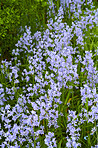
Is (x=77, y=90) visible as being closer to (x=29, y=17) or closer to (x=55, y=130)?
(x=55, y=130)

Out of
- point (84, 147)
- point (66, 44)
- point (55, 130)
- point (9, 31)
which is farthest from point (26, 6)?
point (84, 147)

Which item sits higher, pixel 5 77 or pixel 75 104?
pixel 5 77

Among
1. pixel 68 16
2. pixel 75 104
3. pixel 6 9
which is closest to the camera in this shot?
pixel 75 104

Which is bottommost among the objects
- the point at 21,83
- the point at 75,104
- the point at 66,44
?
the point at 75,104

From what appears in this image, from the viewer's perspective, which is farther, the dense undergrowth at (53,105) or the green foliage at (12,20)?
the green foliage at (12,20)

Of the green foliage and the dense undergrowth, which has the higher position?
the green foliage

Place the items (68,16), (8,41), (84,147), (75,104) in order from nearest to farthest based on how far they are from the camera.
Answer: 1. (84,147)
2. (75,104)
3. (8,41)
4. (68,16)

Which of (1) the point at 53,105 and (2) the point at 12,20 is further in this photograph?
(2) the point at 12,20

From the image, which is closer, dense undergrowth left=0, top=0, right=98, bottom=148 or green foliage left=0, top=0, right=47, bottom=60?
dense undergrowth left=0, top=0, right=98, bottom=148

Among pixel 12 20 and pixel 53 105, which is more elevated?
pixel 12 20

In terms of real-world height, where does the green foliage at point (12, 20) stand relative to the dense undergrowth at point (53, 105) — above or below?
above

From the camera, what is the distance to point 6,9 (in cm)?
427

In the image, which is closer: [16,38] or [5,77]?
[5,77]

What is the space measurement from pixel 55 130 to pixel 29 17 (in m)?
2.97
